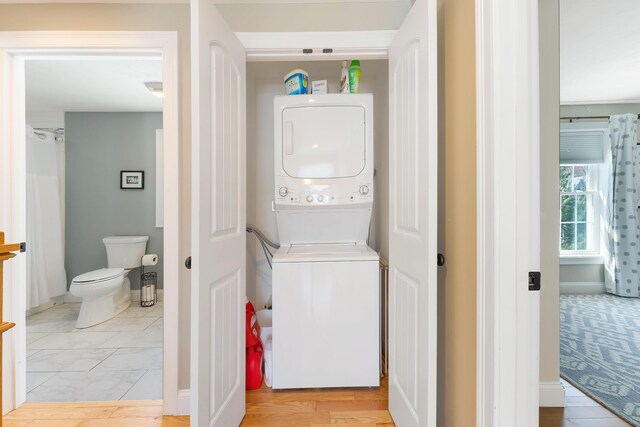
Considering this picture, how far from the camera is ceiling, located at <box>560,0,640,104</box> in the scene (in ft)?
6.66

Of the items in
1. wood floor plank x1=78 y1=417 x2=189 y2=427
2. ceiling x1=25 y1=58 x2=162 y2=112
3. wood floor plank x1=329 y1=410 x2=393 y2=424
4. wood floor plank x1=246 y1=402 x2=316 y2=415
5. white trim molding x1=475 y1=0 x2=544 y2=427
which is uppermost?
ceiling x1=25 y1=58 x2=162 y2=112

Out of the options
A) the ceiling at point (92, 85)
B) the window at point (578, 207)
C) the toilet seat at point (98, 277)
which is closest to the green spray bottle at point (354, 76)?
the ceiling at point (92, 85)

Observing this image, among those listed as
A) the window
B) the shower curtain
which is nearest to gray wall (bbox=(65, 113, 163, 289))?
the shower curtain

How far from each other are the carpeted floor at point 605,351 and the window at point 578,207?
77 centimetres

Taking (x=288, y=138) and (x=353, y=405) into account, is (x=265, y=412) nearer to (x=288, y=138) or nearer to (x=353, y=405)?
(x=353, y=405)

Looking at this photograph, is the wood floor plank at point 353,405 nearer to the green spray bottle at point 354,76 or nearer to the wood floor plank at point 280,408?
the wood floor plank at point 280,408

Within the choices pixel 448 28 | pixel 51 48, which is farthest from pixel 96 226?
pixel 448 28

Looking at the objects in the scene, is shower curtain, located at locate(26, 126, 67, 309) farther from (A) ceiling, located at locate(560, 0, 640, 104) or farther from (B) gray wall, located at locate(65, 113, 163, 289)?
(A) ceiling, located at locate(560, 0, 640, 104)

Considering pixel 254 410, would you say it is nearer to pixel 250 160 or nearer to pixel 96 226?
pixel 250 160

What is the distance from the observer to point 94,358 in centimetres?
229

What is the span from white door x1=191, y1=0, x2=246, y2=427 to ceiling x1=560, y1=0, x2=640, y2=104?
86.8 inches

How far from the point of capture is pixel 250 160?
2340 mm

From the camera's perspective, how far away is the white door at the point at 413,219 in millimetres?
1140

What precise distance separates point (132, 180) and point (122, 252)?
87cm
